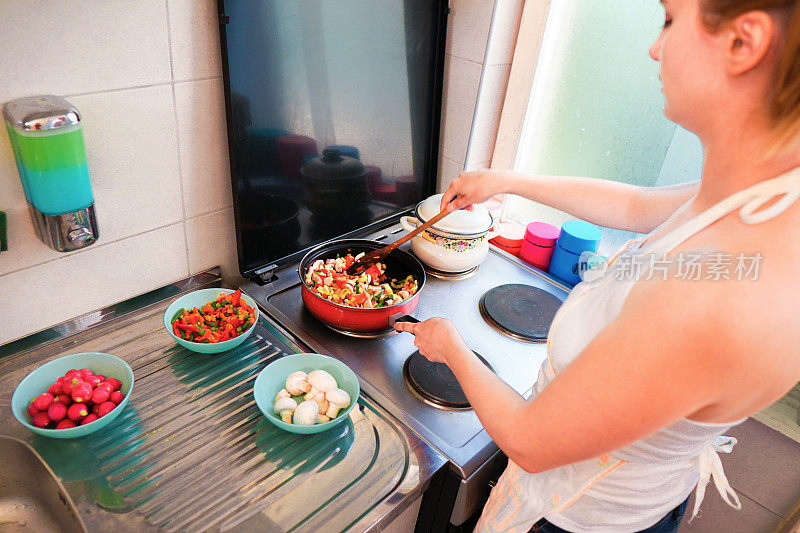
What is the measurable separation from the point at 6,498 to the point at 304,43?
3.12ft

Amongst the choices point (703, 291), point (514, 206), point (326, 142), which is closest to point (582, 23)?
point (514, 206)

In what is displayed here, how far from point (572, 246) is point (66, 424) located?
110 cm

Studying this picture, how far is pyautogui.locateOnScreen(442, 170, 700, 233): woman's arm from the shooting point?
916mm

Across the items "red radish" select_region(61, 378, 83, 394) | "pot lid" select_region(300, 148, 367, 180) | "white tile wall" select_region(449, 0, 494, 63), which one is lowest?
"red radish" select_region(61, 378, 83, 394)

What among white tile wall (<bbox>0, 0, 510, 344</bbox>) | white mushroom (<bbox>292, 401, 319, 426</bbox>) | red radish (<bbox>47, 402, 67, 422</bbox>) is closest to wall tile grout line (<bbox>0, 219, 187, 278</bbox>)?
white tile wall (<bbox>0, 0, 510, 344</bbox>)

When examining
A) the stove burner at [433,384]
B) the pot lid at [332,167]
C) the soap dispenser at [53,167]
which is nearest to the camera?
the soap dispenser at [53,167]

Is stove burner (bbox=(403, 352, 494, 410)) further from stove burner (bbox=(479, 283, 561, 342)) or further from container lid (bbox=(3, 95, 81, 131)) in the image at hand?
container lid (bbox=(3, 95, 81, 131))

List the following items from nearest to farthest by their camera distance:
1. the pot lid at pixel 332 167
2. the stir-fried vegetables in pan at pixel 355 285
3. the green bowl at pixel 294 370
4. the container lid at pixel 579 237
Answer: the green bowl at pixel 294 370 < the stir-fried vegetables in pan at pixel 355 285 < the pot lid at pixel 332 167 < the container lid at pixel 579 237

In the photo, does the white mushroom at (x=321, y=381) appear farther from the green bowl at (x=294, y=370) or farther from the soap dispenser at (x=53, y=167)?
the soap dispenser at (x=53, y=167)

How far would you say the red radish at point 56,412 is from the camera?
0.81 m

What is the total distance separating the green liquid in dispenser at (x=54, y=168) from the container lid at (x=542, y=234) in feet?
3.29

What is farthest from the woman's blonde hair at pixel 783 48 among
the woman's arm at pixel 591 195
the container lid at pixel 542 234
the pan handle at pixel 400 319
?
the container lid at pixel 542 234

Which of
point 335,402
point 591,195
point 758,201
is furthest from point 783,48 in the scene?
point 335,402

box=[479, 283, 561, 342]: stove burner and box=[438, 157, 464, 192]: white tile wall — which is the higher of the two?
box=[438, 157, 464, 192]: white tile wall
